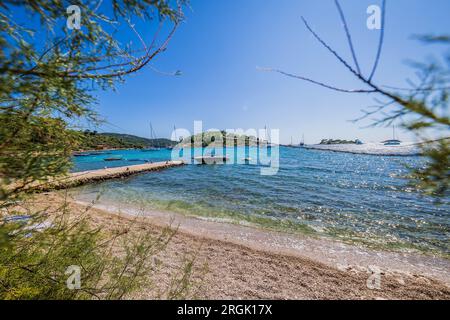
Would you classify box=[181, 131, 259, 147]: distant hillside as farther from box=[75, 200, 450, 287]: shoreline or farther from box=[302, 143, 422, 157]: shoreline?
box=[75, 200, 450, 287]: shoreline

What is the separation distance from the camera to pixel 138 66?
2.28 m

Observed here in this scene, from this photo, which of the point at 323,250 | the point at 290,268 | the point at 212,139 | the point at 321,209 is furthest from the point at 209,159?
the point at 212,139

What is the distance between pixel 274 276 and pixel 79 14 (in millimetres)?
7830

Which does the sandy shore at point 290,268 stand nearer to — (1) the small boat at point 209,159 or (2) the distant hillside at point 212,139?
(1) the small boat at point 209,159

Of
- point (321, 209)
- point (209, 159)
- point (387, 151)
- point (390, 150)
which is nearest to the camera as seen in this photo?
point (321, 209)

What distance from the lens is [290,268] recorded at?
749cm

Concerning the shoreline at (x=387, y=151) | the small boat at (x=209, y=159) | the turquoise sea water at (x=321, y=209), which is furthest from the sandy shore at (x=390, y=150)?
the small boat at (x=209, y=159)

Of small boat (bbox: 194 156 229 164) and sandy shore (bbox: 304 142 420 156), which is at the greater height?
sandy shore (bbox: 304 142 420 156)

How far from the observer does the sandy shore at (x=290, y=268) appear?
20.2ft

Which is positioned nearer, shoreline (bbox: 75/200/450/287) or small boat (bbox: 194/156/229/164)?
shoreline (bbox: 75/200/450/287)

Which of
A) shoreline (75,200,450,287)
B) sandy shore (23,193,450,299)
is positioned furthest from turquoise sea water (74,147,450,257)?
sandy shore (23,193,450,299)

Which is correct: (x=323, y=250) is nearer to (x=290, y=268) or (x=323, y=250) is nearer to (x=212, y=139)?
(x=290, y=268)

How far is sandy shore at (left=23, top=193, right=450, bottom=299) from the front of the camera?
6.16 meters
